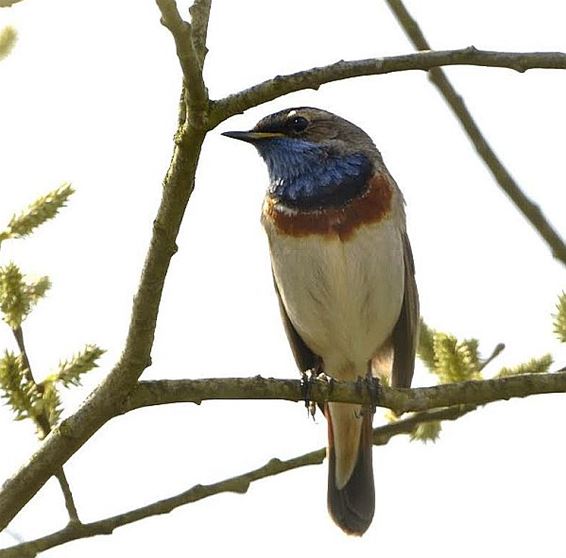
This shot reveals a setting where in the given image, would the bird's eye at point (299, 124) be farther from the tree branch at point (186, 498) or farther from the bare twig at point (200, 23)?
the bare twig at point (200, 23)

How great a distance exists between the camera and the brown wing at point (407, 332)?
303 inches

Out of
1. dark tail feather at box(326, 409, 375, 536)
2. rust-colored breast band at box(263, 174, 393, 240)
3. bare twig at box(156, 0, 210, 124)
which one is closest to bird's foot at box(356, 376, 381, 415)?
rust-colored breast band at box(263, 174, 393, 240)

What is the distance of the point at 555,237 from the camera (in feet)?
17.9

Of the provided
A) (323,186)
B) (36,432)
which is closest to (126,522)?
(36,432)

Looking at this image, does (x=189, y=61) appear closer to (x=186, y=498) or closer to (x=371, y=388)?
(x=186, y=498)

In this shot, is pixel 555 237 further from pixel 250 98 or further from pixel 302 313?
pixel 302 313

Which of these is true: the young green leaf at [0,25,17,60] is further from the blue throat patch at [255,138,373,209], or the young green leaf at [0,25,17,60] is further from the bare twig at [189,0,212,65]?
the blue throat patch at [255,138,373,209]

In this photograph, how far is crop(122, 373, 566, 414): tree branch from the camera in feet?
15.8

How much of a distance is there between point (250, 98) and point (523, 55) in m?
1.06

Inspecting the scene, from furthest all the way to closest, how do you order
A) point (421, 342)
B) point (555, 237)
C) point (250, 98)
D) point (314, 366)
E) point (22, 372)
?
point (314, 366), point (421, 342), point (555, 237), point (22, 372), point (250, 98)

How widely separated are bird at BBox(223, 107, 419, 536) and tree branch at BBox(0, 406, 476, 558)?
1.43 metres

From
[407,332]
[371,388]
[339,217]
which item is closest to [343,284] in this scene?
[339,217]

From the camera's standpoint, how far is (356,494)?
825 cm

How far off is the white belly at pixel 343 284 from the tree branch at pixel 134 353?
269cm
